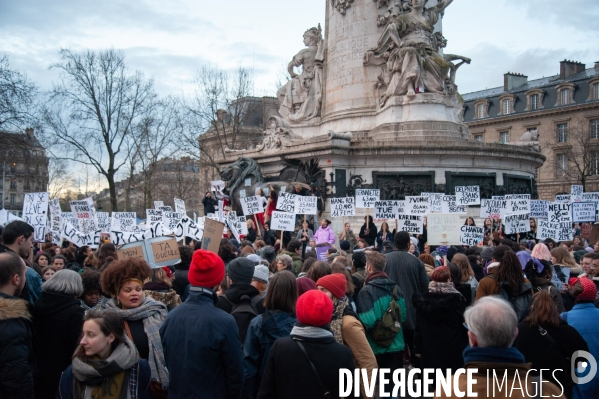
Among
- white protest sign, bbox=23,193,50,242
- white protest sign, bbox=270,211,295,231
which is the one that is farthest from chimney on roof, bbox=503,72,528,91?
white protest sign, bbox=23,193,50,242

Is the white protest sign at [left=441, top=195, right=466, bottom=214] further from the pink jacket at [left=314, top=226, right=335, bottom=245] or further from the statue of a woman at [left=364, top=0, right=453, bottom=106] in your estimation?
the statue of a woman at [left=364, top=0, right=453, bottom=106]

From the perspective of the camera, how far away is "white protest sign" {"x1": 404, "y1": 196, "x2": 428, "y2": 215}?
1475cm

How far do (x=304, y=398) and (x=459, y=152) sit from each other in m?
18.1

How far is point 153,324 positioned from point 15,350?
3.12 ft

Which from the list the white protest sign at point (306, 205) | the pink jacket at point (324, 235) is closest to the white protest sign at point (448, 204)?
the pink jacket at point (324, 235)

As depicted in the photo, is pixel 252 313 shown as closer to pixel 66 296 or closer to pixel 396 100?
pixel 66 296

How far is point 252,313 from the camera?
5.52 metres

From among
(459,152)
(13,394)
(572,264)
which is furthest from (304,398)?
(459,152)

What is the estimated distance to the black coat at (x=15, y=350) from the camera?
427cm

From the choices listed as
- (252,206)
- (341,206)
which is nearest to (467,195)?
(341,206)

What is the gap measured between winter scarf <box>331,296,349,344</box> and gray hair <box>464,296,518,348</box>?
5.89ft

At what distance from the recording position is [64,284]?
4.98m

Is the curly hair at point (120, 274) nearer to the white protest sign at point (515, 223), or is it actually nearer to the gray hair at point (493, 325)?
the gray hair at point (493, 325)

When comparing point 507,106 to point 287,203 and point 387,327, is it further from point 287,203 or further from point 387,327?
point 387,327
